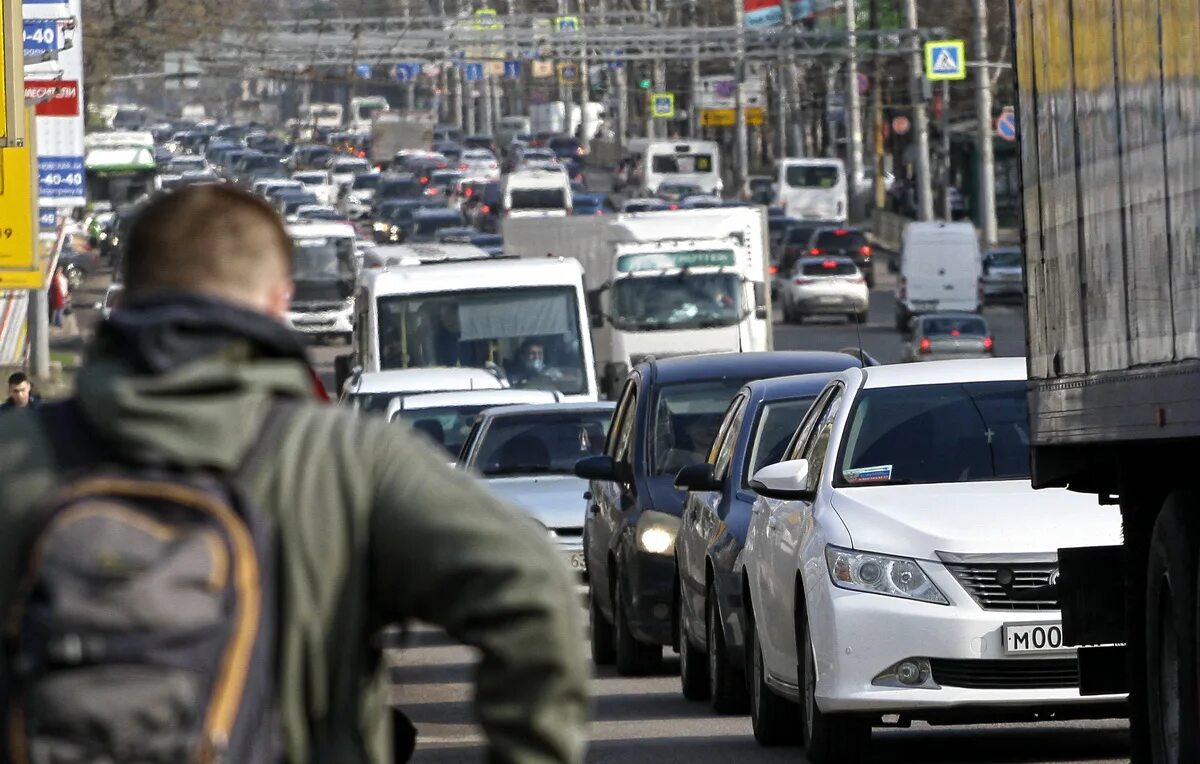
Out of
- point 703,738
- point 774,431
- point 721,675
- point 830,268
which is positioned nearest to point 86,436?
point 703,738

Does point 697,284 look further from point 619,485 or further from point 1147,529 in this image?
point 1147,529

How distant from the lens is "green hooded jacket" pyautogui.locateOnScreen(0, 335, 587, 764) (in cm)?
294

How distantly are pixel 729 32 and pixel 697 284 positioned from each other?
4719cm

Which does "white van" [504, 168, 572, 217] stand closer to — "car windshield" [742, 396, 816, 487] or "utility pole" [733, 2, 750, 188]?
"utility pole" [733, 2, 750, 188]

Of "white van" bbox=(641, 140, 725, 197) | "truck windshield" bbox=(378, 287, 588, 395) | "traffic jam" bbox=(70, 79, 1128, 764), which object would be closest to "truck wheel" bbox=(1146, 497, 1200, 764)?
"traffic jam" bbox=(70, 79, 1128, 764)

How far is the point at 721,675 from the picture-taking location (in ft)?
39.3

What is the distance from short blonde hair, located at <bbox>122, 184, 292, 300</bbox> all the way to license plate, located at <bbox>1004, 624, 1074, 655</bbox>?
253 inches

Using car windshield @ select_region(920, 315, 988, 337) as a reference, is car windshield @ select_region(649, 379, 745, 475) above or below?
above

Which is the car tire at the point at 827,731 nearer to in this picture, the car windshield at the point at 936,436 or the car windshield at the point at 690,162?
the car windshield at the point at 936,436

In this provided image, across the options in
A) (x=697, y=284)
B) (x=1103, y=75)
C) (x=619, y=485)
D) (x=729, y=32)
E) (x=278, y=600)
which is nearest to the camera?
(x=278, y=600)

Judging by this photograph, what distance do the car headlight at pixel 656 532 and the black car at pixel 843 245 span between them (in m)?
53.9

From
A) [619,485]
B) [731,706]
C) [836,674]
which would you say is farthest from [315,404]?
[619,485]

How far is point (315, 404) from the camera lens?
3105 millimetres

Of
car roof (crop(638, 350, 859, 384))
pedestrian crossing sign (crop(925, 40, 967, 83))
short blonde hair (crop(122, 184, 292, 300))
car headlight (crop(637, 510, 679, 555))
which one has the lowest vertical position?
car headlight (crop(637, 510, 679, 555))
